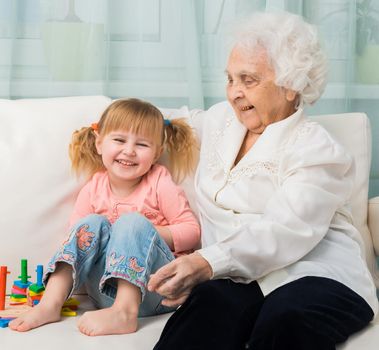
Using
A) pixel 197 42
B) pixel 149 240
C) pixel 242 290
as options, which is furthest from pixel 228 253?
pixel 197 42

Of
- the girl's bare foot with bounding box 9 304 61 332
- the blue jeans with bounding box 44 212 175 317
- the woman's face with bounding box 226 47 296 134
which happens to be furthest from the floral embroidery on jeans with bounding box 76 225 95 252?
the woman's face with bounding box 226 47 296 134

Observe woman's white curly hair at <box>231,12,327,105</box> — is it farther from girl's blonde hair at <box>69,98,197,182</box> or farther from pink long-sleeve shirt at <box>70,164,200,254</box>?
pink long-sleeve shirt at <box>70,164,200,254</box>

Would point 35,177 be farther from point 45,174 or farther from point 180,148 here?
point 180,148

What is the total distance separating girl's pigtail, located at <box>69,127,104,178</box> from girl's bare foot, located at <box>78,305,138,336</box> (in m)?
→ 0.46

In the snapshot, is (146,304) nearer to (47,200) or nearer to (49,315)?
(49,315)

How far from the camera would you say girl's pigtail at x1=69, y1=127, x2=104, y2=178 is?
1943mm

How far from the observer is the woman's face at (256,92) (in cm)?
177

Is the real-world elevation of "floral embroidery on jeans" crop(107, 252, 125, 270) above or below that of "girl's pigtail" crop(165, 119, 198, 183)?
below

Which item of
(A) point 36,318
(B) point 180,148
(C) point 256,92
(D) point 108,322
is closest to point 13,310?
(A) point 36,318

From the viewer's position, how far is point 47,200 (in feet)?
6.27

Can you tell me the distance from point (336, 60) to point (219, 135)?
0.72 meters

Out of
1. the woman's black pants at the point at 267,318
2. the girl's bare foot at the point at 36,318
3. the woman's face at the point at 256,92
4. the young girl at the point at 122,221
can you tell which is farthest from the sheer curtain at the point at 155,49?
the woman's black pants at the point at 267,318

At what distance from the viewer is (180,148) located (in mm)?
1977

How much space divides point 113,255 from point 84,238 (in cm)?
9
